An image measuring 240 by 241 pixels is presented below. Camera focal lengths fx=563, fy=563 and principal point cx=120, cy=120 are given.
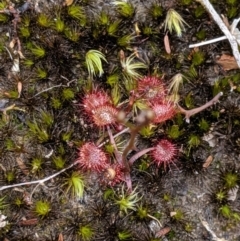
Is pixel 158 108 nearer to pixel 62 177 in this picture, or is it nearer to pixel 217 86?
pixel 217 86

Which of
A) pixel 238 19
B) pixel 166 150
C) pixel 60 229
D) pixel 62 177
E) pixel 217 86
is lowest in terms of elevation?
pixel 60 229

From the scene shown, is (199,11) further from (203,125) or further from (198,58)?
(203,125)

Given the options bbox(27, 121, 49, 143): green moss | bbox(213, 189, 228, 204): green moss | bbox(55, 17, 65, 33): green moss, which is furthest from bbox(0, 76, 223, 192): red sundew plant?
bbox(55, 17, 65, 33): green moss

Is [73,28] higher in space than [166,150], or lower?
higher

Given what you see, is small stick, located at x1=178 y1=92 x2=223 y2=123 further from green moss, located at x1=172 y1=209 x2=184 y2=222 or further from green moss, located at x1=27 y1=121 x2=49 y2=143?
green moss, located at x1=27 y1=121 x2=49 y2=143

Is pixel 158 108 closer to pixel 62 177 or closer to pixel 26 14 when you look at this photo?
pixel 62 177

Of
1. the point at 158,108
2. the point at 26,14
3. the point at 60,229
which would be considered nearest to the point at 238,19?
the point at 158,108

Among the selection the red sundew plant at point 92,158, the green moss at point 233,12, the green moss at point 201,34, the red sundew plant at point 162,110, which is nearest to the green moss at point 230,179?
the red sundew plant at point 162,110
